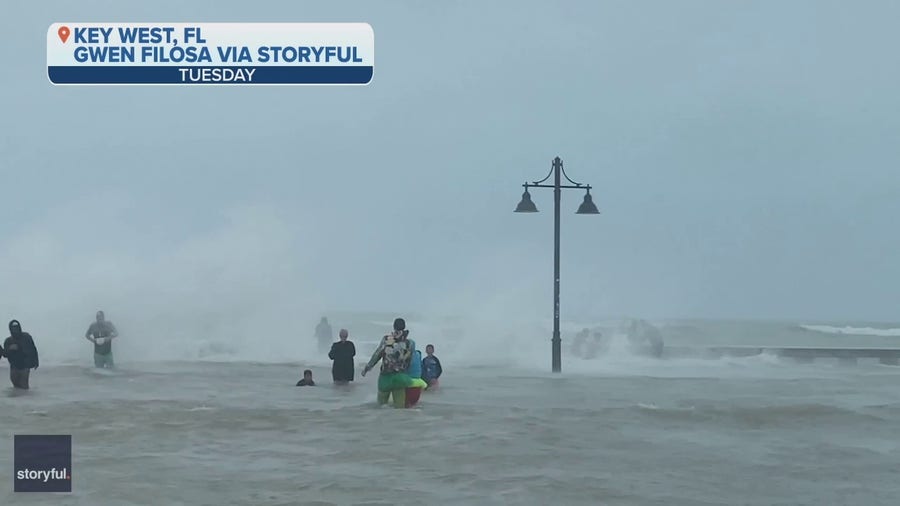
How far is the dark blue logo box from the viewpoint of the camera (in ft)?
29.8

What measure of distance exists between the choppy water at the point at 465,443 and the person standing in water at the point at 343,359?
0.37 m

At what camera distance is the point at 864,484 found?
10.1 meters

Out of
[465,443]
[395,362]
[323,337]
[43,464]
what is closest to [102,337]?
[395,362]

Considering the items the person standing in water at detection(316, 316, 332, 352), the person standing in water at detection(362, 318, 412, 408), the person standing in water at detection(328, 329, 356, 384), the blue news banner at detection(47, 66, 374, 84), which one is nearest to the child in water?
the person standing in water at detection(328, 329, 356, 384)

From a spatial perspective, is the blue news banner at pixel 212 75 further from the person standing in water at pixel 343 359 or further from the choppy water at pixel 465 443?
the person standing in water at pixel 343 359

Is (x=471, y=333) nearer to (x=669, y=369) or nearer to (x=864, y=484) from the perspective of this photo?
(x=669, y=369)

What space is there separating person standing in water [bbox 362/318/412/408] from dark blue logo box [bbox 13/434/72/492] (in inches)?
187

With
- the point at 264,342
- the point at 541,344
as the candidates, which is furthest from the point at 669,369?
the point at 264,342

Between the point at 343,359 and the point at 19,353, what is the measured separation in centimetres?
570

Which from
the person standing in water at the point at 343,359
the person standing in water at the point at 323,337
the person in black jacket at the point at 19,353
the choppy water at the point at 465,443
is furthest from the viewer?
the person standing in water at the point at 323,337

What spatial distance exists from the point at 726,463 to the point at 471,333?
27.7m

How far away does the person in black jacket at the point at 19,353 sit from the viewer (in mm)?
17375

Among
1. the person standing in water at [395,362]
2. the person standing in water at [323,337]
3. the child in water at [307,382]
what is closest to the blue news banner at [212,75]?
the person standing in water at [395,362]

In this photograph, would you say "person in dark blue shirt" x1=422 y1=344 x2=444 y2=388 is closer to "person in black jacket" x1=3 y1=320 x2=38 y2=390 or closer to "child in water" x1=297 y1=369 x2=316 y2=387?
"child in water" x1=297 y1=369 x2=316 y2=387
